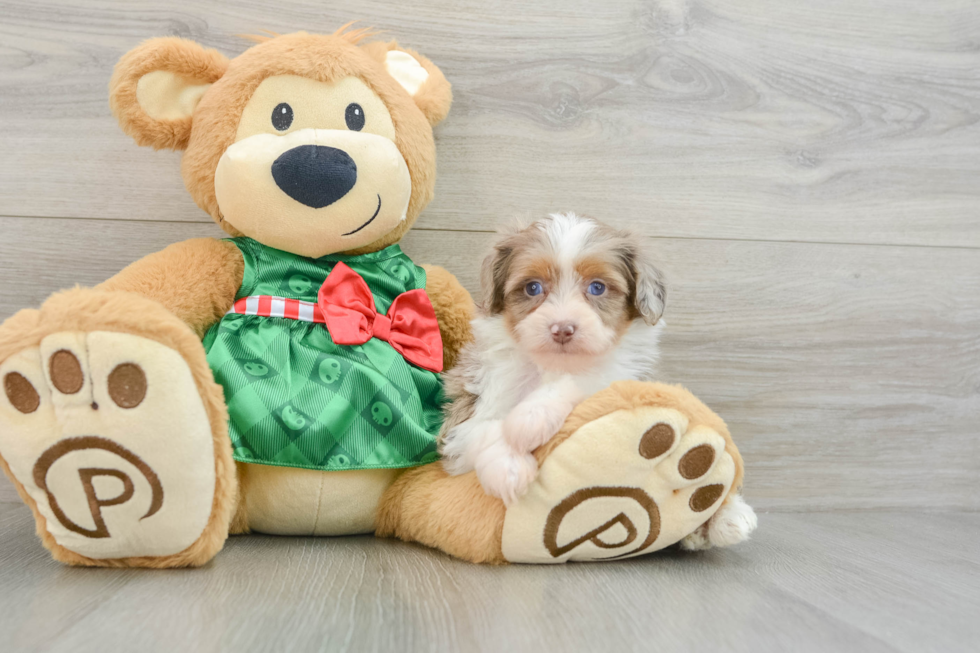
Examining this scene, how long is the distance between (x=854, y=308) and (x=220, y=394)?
1519mm

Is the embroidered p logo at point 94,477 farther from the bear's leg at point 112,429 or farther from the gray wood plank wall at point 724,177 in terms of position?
the gray wood plank wall at point 724,177

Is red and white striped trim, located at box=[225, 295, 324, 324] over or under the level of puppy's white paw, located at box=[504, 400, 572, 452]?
over

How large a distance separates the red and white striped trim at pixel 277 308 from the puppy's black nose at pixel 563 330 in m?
0.45

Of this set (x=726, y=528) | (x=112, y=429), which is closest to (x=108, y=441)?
(x=112, y=429)

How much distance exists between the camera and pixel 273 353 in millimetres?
1234

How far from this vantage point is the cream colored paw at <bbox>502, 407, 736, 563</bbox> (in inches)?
41.4

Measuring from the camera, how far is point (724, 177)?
1.72 m

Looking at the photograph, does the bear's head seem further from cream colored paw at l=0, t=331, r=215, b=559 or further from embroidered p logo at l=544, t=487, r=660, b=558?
embroidered p logo at l=544, t=487, r=660, b=558

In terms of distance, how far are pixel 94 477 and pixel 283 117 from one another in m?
0.68

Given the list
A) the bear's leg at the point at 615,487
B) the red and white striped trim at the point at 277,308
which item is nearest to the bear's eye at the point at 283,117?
the red and white striped trim at the point at 277,308

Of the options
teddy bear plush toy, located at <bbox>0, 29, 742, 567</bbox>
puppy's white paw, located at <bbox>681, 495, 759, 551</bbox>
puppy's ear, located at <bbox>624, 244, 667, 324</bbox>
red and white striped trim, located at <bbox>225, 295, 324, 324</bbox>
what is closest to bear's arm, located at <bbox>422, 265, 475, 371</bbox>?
teddy bear plush toy, located at <bbox>0, 29, 742, 567</bbox>

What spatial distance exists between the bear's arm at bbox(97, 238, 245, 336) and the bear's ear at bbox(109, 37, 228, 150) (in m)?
0.21

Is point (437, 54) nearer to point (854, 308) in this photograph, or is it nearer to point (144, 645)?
point (854, 308)

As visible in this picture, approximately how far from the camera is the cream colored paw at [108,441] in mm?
955
